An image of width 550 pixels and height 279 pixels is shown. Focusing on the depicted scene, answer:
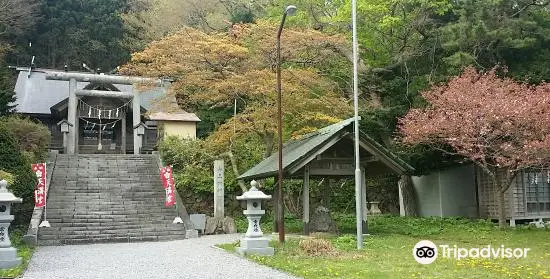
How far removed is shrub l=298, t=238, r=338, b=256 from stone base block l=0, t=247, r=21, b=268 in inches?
256

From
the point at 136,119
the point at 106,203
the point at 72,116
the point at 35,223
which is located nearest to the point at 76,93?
the point at 72,116

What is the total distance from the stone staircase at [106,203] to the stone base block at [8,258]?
5.34 meters

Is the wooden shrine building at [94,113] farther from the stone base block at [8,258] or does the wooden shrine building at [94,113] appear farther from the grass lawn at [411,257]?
the stone base block at [8,258]

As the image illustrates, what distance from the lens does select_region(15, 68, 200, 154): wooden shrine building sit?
30672mm

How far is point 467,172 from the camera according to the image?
77.3ft

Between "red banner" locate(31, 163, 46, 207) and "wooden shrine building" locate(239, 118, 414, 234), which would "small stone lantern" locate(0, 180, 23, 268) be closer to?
"red banner" locate(31, 163, 46, 207)

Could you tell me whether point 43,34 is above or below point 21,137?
above

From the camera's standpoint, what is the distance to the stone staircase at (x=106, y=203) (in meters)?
17.7

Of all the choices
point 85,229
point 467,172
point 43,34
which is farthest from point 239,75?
point 43,34

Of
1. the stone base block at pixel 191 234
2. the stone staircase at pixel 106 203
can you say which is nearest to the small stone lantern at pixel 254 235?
the stone base block at pixel 191 234

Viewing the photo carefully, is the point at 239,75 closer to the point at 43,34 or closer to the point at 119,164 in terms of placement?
the point at 119,164

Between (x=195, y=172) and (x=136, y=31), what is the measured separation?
74.6 feet

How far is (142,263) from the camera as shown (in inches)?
455

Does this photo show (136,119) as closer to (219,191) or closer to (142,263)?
(219,191)
